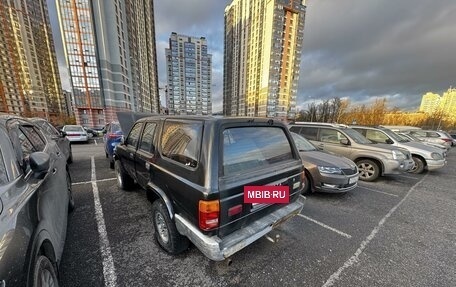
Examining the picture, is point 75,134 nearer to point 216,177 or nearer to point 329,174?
point 216,177

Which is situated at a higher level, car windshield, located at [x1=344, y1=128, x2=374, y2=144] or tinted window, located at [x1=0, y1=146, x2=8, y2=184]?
tinted window, located at [x1=0, y1=146, x2=8, y2=184]

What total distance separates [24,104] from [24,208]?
258 ft

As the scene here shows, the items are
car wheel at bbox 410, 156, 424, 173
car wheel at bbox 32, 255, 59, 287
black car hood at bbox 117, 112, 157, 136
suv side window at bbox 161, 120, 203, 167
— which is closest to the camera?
car wheel at bbox 32, 255, 59, 287

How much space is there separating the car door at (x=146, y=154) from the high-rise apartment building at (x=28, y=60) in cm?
6840

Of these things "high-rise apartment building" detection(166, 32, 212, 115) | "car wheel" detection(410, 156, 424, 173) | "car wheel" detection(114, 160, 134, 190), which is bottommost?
"car wheel" detection(410, 156, 424, 173)

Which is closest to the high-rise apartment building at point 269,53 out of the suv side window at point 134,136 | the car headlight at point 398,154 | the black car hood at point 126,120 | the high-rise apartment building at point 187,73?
the high-rise apartment building at point 187,73

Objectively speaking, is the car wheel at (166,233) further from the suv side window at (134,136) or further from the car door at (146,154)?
the suv side window at (134,136)

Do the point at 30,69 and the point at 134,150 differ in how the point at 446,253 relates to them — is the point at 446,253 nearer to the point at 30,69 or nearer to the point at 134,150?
the point at 134,150

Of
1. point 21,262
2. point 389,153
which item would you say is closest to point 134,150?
point 21,262

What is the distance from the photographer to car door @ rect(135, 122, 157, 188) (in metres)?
2.68

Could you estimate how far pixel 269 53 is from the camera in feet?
204

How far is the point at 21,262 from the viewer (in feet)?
3.70

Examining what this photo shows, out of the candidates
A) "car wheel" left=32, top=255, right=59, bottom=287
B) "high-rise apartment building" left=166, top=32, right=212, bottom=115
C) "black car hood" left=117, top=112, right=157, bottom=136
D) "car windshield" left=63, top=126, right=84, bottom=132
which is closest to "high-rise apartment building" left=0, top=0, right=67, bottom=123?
"high-rise apartment building" left=166, top=32, right=212, bottom=115

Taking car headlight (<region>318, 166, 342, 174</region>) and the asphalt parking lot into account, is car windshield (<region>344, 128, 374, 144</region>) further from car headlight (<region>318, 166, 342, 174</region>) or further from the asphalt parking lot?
car headlight (<region>318, 166, 342, 174</region>)
